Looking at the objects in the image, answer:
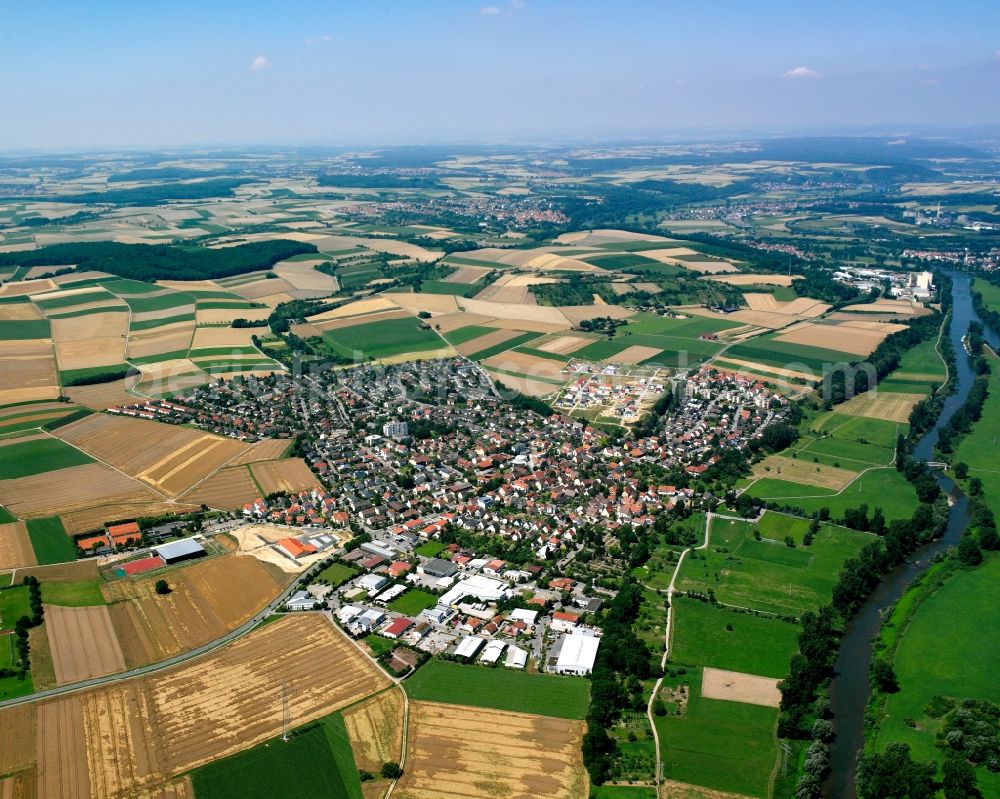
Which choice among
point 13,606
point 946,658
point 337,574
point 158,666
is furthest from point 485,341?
point 946,658

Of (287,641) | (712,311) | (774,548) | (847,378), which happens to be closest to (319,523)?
(287,641)

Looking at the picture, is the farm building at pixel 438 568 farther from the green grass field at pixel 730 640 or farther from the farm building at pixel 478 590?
the green grass field at pixel 730 640

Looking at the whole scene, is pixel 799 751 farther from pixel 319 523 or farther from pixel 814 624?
pixel 319 523

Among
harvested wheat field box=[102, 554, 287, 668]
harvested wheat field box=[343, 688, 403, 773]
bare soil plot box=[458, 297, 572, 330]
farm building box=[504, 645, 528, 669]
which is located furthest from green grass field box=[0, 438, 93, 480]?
bare soil plot box=[458, 297, 572, 330]

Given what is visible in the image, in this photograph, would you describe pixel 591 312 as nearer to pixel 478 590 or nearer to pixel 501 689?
pixel 478 590

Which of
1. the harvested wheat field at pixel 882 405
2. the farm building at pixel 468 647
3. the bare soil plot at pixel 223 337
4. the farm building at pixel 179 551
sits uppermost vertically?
the bare soil plot at pixel 223 337

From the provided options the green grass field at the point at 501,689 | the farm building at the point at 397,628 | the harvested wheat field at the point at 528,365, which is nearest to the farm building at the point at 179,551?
the farm building at the point at 397,628
